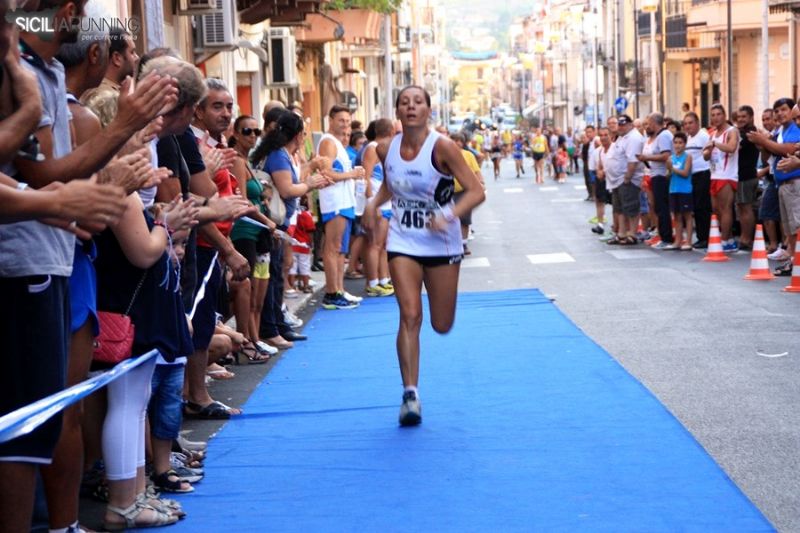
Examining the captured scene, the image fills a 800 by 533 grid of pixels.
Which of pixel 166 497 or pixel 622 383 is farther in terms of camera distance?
pixel 622 383

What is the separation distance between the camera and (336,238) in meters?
15.0

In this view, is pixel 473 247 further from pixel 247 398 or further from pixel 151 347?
pixel 151 347

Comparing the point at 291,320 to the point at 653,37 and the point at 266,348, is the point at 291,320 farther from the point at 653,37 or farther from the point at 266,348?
the point at 653,37

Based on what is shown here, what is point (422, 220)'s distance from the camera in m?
8.49

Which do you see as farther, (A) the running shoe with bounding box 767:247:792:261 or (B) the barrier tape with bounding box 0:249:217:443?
(A) the running shoe with bounding box 767:247:792:261

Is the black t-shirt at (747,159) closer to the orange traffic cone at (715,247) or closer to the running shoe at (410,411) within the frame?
the orange traffic cone at (715,247)

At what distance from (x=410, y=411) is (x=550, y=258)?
12.7 metres

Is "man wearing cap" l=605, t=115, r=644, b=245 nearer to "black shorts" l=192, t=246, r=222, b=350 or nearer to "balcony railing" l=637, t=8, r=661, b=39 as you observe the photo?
"black shorts" l=192, t=246, r=222, b=350

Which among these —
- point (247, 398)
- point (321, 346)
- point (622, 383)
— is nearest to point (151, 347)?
point (247, 398)

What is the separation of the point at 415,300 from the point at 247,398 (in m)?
1.58

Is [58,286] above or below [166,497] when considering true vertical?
above

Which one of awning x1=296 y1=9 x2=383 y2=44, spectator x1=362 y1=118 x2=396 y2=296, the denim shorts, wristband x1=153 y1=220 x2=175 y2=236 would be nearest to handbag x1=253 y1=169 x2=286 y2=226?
spectator x1=362 y1=118 x2=396 y2=296

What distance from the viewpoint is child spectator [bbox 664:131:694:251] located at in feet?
68.8

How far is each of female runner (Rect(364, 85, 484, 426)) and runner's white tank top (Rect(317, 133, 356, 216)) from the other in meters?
6.28
